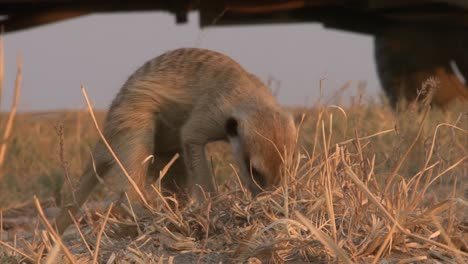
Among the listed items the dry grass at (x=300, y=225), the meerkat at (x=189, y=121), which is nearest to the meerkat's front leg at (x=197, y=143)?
the meerkat at (x=189, y=121)

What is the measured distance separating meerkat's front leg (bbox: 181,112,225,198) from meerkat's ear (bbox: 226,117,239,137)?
128 mm

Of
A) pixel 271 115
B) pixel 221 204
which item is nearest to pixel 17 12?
pixel 271 115

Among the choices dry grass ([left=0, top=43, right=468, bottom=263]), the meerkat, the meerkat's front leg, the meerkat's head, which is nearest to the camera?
dry grass ([left=0, top=43, right=468, bottom=263])

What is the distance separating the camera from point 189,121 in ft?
10.00

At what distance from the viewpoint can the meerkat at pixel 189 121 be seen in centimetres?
278

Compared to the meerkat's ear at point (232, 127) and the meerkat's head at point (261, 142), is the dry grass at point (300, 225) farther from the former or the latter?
the meerkat's ear at point (232, 127)

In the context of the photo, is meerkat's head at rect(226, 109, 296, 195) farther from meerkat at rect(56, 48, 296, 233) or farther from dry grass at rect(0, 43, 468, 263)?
dry grass at rect(0, 43, 468, 263)

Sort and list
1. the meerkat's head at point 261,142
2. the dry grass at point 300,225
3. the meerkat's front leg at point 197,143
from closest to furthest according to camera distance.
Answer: the dry grass at point 300,225 < the meerkat's head at point 261,142 < the meerkat's front leg at point 197,143

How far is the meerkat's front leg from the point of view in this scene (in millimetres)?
2902

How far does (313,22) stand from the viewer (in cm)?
859

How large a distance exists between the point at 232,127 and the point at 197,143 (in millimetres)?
188

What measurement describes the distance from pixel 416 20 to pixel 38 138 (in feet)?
15.0

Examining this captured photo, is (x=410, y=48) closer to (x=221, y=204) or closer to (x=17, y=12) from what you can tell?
(x=17, y=12)

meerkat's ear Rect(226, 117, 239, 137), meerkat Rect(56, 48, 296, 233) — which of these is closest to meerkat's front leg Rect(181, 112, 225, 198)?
meerkat Rect(56, 48, 296, 233)
